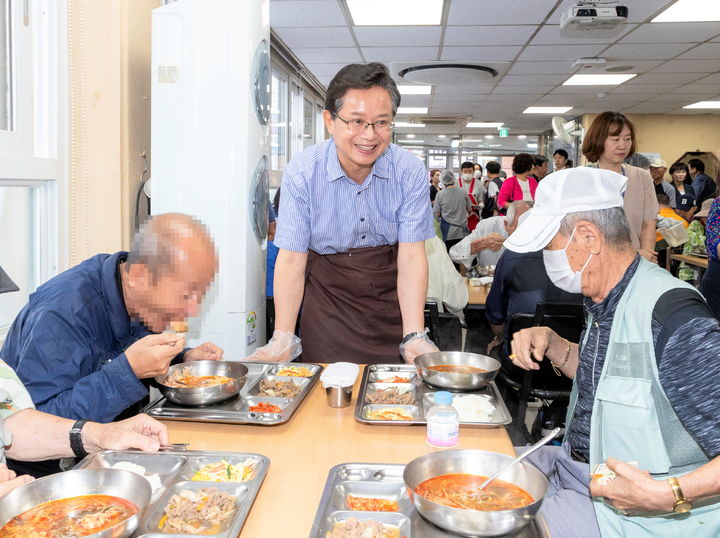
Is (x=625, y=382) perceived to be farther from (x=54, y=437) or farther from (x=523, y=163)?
(x=523, y=163)

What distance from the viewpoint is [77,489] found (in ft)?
4.08

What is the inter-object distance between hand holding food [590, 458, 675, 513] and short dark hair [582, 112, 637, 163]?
2678 mm

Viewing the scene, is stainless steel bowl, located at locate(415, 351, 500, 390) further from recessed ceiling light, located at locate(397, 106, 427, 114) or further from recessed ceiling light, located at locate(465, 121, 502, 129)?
recessed ceiling light, located at locate(465, 121, 502, 129)

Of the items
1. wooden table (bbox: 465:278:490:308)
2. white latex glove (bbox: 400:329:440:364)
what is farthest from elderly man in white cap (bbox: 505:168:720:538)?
wooden table (bbox: 465:278:490:308)

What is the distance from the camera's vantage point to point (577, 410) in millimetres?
1806

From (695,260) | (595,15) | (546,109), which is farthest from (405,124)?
(595,15)

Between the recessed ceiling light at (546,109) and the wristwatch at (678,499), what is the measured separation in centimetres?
1088

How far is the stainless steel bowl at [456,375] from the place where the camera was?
6.25 feet

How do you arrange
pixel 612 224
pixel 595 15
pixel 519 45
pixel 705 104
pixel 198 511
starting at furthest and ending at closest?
pixel 705 104
pixel 519 45
pixel 595 15
pixel 612 224
pixel 198 511

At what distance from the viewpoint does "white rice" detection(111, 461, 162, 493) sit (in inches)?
51.7

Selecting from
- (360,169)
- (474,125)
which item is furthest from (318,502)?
(474,125)

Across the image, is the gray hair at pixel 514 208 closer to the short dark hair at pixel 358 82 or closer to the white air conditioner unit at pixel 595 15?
the white air conditioner unit at pixel 595 15

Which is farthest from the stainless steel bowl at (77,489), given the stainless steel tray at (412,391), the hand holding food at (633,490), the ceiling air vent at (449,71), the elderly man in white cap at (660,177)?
the elderly man in white cap at (660,177)

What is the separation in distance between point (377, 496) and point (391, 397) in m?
0.58
